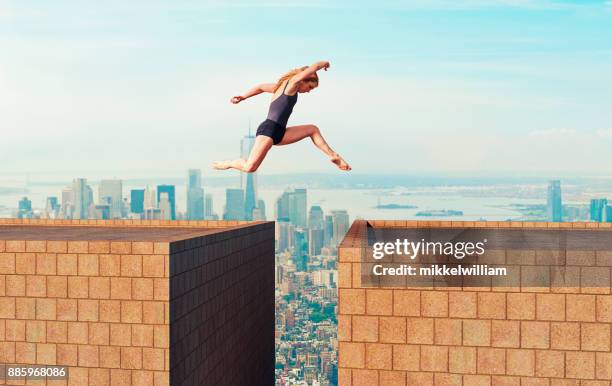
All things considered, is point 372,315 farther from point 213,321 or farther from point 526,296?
point 213,321

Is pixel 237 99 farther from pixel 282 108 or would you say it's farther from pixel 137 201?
pixel 137 201

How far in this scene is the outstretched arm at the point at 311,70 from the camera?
693 inches

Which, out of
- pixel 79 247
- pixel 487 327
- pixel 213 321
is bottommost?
pixel 213 321

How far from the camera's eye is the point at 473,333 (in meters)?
16.9

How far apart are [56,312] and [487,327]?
42.3ft

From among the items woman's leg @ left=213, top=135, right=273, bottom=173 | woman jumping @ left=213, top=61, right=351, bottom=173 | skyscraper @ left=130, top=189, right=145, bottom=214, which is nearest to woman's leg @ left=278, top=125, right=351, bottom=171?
woman jumping @ left=213, top=61, right=351, bottom=173

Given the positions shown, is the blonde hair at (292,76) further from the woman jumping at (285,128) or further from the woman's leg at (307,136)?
the woman's leg at (307,136)

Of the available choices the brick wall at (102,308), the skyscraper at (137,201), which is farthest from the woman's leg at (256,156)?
the skyscraper at (137,201)

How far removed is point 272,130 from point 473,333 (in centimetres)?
729

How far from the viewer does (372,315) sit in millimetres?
17203

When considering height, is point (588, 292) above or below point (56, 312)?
above

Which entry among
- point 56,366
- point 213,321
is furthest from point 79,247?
point 213,321

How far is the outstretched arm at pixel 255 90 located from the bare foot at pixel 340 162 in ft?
9.02

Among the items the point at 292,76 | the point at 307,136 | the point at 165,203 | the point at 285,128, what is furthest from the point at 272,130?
the point at 165,203
